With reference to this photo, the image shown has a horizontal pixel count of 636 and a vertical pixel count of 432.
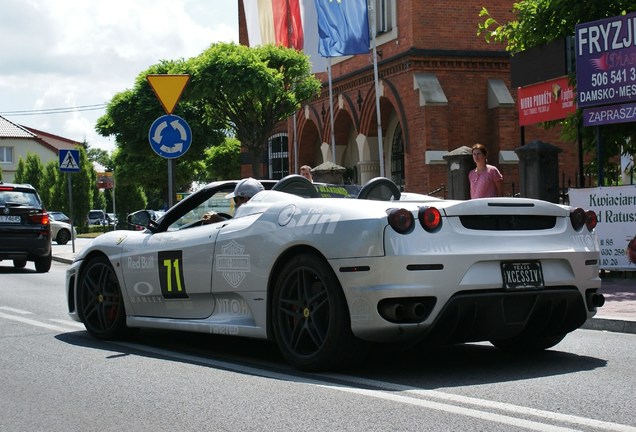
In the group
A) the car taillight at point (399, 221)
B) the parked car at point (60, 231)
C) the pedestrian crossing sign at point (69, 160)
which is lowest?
the parked car at point (60, 231)

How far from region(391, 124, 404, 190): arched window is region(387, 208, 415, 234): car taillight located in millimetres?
23884

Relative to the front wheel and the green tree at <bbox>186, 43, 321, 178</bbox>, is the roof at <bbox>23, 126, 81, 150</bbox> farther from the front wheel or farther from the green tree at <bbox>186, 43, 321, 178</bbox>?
the front wheel

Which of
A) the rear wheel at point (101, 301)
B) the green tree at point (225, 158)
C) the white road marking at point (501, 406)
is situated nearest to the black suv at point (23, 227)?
the rear wheel at point (101, 301)

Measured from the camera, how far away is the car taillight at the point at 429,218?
6.14 meters

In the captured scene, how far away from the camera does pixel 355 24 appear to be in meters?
26.0

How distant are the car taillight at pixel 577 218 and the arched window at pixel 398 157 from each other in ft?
75.5

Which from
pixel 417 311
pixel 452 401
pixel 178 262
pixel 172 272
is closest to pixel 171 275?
pixel 172 272

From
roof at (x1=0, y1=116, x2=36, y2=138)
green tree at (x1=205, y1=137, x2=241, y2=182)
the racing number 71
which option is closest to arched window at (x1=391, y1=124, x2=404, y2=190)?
green tree at (x1=205, y1=137, x2=241, y2=182)

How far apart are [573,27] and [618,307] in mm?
7496

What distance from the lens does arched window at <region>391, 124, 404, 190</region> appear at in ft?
99.1

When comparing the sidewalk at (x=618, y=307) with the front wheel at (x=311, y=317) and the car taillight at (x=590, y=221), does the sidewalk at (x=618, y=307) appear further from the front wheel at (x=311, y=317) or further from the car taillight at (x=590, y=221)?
the front wheel at (x=311, y=317)

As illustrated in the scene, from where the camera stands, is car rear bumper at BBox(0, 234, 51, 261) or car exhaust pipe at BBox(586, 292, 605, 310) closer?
car exhaust pipe at BBox(586, 292, 605, 310)

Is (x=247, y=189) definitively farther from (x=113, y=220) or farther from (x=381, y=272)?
(x=113, y=220)

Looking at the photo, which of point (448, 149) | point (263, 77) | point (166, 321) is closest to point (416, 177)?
point (448, 149)
